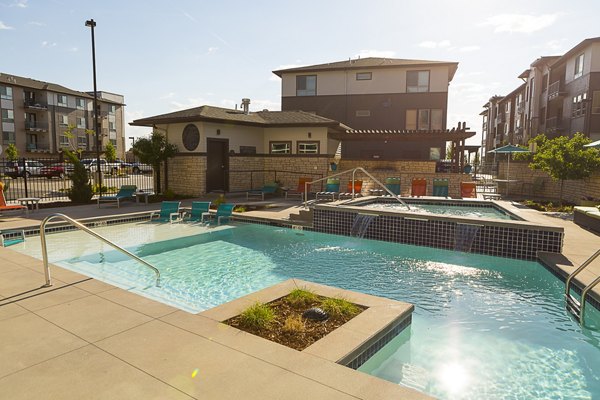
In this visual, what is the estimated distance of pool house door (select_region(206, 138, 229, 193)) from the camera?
65.4 feet

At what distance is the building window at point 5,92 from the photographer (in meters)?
53.6

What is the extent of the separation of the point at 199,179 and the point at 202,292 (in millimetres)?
13056

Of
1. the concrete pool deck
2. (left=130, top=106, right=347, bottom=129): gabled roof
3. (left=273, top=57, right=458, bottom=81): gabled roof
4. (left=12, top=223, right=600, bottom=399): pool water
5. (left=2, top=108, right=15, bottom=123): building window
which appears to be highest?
(left=273, top=57, right=458, bottom=81): gabled roof

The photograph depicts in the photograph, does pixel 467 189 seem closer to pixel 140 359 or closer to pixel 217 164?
pixel 217 164

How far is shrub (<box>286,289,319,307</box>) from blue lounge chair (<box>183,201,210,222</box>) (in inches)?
343

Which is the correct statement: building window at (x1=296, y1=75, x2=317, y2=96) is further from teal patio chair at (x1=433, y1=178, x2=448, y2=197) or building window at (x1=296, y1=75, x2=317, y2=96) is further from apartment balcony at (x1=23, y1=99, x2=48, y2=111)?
apartment balcony at (x1=23, y1=99, x2=48, y2=111)

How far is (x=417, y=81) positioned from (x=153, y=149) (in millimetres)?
19632

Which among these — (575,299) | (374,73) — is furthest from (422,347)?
(374,73)

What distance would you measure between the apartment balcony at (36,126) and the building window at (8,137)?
222 centimetres

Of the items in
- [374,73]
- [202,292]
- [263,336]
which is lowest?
[202,292]

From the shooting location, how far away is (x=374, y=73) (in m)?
30.2

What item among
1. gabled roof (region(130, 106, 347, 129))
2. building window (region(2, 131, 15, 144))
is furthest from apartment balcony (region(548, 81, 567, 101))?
building window (region(2, 131, 15, 144))

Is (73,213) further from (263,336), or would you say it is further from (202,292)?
(263,336)

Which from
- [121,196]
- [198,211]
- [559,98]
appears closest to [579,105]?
[559,98]
